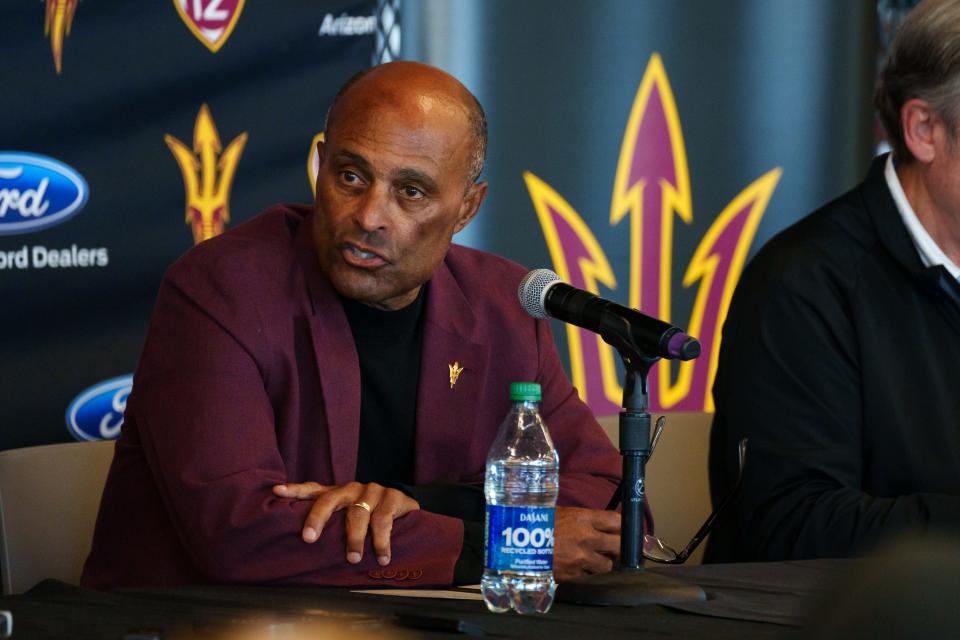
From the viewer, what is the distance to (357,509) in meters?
1.91

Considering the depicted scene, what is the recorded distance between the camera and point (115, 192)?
3.26 m

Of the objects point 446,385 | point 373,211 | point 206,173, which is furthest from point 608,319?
point 206,173

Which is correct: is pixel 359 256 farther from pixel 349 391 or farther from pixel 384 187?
pixel 349 391

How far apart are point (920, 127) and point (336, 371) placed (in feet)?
3.91

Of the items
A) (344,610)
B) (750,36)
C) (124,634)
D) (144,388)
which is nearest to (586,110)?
(750,36)

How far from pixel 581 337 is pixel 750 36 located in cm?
112

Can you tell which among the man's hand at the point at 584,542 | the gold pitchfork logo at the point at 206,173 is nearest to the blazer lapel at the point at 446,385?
the man's hand at the point at 584,542

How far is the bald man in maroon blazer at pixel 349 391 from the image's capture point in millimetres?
1933

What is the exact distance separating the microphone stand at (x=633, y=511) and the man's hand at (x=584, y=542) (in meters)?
0.27

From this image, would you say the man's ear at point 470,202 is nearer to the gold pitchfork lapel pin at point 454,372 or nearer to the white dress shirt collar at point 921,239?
the gold pitchfork lapel pin at point 454,372

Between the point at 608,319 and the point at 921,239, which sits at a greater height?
the point at 921,239

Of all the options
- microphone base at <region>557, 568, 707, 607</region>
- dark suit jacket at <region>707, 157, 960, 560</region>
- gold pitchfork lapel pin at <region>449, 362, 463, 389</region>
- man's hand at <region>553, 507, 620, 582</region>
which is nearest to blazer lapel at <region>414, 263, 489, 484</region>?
gold pitchfork lapel pin at <region>449, 362, 463, 389</region>

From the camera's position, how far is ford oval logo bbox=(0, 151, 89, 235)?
3.15 meters

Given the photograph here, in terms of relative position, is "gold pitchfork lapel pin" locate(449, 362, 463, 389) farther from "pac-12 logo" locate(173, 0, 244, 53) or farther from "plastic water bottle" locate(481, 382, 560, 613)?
"pac-12 logo" locate(173, 0, 244, 53)
